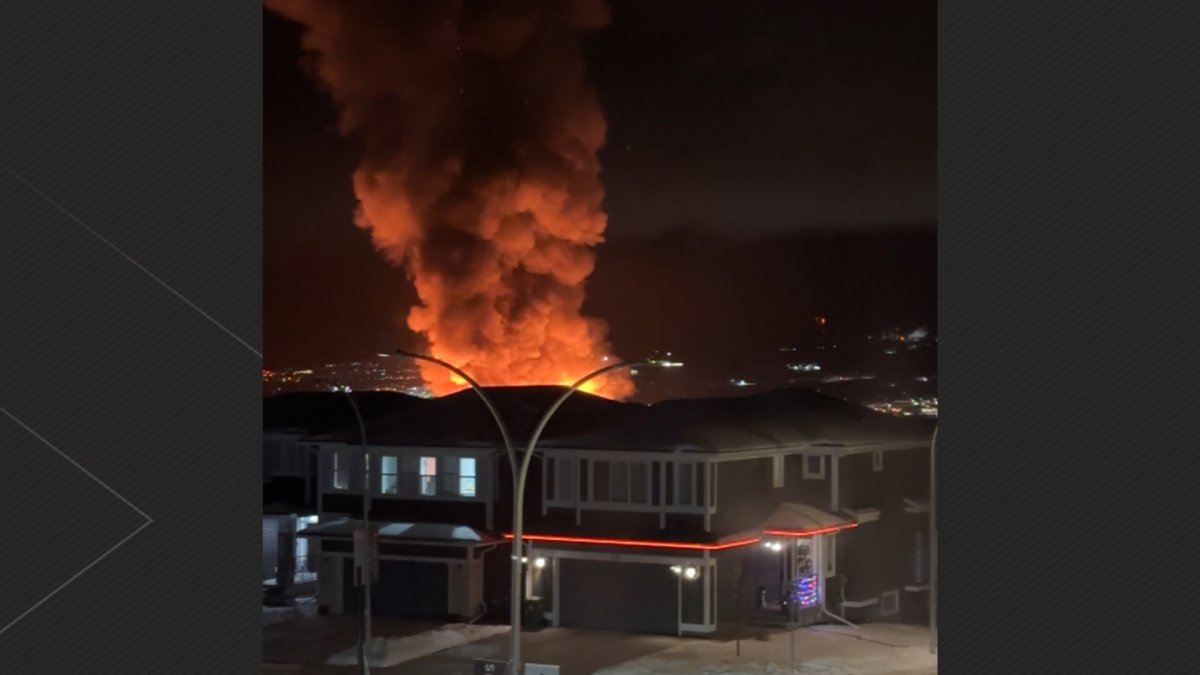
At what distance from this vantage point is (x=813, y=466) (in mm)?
42562

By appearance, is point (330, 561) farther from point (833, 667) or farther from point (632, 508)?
point (833, 667)

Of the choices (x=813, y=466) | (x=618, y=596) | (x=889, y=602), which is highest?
(x=813, y=466)

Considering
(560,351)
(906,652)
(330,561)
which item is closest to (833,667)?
(906,652)

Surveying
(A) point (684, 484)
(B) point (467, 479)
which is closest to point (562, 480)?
(B) point (467, 479)

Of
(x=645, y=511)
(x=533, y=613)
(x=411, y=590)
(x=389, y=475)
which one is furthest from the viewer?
(x=389, y=475)

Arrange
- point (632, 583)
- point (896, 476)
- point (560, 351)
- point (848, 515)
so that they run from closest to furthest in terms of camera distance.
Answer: point (632, 583) → point (848, 515) → point (896, 476) → point (560, 351)

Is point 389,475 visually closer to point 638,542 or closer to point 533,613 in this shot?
point 638,542

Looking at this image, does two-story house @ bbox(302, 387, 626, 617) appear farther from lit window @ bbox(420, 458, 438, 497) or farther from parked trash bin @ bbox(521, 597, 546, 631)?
parked trash bin @ bbox(521, 597, 546, 631)

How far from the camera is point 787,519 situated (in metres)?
39.9

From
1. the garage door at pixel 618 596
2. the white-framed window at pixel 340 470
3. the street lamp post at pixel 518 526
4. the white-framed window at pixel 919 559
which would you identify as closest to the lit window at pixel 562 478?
the garage door at pixel 618 596

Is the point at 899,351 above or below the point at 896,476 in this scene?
above

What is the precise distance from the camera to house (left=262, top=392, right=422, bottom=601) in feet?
156

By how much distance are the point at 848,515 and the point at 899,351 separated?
21717 millimetres

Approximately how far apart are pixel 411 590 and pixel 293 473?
8.96m
